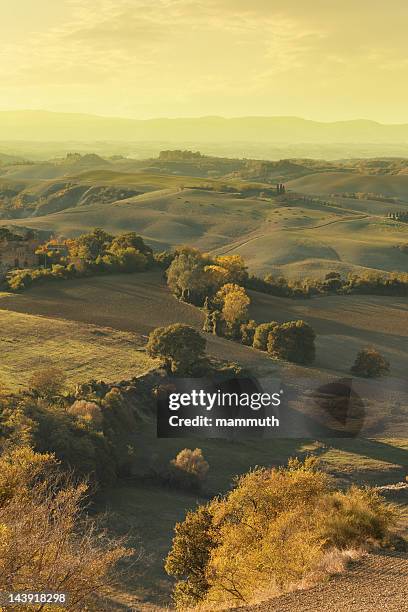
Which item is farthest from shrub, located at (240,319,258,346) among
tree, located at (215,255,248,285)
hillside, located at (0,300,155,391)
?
tree, located at (215,255,248,285)

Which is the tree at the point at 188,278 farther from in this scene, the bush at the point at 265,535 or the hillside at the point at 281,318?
the bush at the point at 265,535

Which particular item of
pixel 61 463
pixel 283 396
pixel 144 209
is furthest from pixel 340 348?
pixel 144 209

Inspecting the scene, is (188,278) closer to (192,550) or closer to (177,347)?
(177,347)

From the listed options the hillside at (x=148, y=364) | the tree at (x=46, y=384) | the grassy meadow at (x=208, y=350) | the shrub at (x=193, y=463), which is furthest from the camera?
the tree at (x=46, y=384)

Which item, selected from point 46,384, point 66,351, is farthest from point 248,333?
point 46,384

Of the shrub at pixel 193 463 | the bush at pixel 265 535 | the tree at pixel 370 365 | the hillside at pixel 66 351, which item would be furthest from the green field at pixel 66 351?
the bush at pixel 265 535

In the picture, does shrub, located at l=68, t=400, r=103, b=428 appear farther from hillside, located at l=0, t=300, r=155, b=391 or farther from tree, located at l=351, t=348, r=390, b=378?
tree, located at l=351, t=348, r=390, b=378

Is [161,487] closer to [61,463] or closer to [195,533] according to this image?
[61,463]

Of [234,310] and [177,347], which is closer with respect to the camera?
[177,347]
